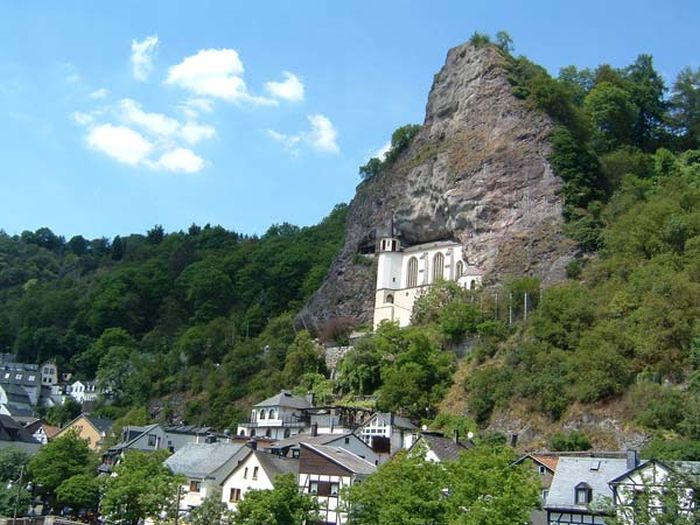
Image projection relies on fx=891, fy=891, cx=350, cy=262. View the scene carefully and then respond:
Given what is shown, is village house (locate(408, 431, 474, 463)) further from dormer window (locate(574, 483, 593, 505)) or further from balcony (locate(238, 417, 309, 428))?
balcony (locate(238, 417, 309, 428))

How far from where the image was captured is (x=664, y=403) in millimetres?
53906

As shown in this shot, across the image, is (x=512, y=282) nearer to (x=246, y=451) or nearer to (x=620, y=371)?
(x=620, y=371)

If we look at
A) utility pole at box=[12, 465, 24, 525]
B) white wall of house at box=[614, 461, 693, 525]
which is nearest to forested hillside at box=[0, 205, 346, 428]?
utility pole at box=[12, 465, 24, 525]

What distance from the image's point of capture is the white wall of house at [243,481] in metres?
52.3


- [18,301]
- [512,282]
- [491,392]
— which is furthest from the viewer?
[18,301]

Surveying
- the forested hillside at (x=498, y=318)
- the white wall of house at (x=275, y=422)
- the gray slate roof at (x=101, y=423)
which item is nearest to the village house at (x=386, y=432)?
the forested hillside at (x=498, y=318)

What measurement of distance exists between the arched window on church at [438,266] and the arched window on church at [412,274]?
2570mm

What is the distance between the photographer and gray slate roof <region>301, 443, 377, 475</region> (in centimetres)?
5062

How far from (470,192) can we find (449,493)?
175 feet

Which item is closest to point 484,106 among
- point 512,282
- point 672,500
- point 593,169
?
point 593,169

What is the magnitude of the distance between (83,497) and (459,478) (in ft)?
104

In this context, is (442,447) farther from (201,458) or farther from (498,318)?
(498,318)

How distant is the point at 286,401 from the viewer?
7969cm

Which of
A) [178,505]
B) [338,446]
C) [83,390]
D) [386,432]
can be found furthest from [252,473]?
[83,390]
